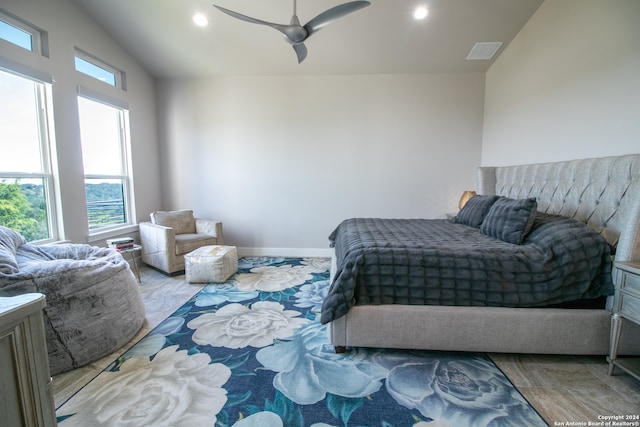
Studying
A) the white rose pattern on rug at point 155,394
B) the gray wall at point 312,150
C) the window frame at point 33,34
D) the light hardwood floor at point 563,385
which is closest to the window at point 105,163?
the window frame at point 33,34

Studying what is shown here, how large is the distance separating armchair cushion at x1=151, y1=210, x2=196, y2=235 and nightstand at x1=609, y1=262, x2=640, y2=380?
15.1 ft

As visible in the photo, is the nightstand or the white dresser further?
the nightstand

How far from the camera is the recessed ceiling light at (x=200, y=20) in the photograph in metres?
3.33

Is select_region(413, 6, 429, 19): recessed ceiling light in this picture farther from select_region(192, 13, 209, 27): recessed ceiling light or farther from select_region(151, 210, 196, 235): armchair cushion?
select_region(151, 210, 196, 235): armchair cushion

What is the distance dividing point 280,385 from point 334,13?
2661 mm

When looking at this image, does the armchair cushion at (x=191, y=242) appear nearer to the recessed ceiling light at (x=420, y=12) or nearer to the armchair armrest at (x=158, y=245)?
the armchair armrest at (x=158, y=245)

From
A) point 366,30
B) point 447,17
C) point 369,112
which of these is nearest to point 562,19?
point 447,17

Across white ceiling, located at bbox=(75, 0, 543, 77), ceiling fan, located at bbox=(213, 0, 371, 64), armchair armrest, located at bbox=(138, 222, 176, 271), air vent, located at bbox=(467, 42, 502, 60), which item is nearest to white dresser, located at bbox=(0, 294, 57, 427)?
ceiling fan, located at bbox=(213, 0, 371, 64)

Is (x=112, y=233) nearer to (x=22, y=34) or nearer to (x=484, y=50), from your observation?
(x=22, y=34)

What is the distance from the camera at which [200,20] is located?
339 cm

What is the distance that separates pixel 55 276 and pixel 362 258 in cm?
210

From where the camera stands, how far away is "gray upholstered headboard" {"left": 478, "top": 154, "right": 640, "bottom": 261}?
1798mm

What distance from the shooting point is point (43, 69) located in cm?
289

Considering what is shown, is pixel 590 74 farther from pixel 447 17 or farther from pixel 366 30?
pixel 366 30
